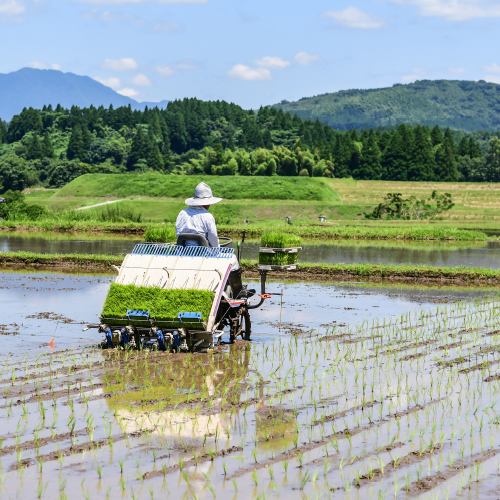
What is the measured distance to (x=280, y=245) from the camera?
1146cm

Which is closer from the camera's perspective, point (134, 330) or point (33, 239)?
point (134, 330)

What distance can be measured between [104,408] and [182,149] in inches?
4867

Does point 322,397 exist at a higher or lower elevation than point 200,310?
lower

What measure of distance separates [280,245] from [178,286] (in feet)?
10.9

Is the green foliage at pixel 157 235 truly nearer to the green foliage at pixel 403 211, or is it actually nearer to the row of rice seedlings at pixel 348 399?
the row of rice seedlings at pixel 348 399

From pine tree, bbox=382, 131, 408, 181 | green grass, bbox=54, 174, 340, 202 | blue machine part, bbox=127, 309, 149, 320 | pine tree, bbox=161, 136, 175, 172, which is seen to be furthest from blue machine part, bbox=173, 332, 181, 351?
pine tree, bbox=161, 136, 175, 172

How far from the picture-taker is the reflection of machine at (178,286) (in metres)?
8.20

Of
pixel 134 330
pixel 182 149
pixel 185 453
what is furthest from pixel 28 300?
pixel 182 149

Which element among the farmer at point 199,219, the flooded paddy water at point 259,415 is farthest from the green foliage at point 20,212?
A: the farmer at point 199,219

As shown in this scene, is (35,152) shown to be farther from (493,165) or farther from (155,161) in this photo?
(493,165)

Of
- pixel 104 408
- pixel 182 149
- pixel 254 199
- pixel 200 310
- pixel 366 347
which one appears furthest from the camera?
pixel 182 149

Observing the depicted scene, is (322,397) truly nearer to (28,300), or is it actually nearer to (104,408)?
(104,408)

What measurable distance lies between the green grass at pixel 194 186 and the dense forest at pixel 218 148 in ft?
44.2

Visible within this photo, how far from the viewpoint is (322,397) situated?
677 centimetres
